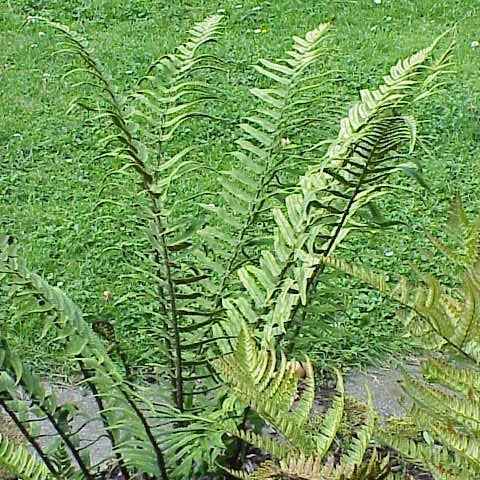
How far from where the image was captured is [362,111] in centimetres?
229

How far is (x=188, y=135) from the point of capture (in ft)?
17.4

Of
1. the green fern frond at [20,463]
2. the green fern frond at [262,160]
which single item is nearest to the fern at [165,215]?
the green fern frond at [262,160]

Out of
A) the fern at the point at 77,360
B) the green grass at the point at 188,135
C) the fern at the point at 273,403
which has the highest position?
the fern at the point at 273,403

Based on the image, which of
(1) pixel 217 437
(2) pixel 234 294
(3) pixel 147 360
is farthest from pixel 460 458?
(3) pixel 147 360

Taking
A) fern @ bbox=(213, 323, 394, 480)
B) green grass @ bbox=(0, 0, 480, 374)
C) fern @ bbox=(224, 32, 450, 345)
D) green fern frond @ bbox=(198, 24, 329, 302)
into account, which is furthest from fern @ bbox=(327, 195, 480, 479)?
green fern frond @ bbox=(198, 24, 329, 302)

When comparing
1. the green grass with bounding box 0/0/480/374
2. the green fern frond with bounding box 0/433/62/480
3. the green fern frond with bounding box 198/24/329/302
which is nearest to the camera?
the green fern frond with bounding box 0/433/62/480

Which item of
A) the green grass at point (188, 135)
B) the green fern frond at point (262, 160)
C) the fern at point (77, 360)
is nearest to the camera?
the fern at point (77, 360)

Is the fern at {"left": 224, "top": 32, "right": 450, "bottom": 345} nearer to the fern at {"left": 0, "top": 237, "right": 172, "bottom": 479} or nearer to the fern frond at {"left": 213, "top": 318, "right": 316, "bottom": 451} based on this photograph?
the fern at {"left": 0, "top": 237, "right": 172, "bottom": 479}

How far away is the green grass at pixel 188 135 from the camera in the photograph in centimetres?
382

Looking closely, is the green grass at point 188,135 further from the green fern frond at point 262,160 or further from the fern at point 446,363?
the fern at point 446,363

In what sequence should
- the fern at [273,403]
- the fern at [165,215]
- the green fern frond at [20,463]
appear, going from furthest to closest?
the fern at [165,215] < the green fern frond at [20,463] < the fern at [273,403]

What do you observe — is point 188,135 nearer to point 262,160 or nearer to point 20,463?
point 262,160

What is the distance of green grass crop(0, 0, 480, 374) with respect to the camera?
3822 millimetres

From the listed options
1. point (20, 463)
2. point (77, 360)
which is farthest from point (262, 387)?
point (77, 360)
